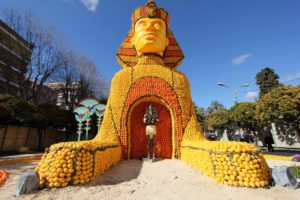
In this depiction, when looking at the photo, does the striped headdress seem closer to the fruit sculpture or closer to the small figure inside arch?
the fruit sculpture

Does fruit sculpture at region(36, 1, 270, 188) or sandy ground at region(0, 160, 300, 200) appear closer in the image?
sandy ground at region(0, 160, 300, 200)

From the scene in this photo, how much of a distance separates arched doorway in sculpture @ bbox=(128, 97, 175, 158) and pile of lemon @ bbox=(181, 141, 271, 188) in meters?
2.69

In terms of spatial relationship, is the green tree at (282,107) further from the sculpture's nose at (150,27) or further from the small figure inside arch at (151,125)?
the small figure inside arch at (151,125)

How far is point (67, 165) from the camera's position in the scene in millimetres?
3623

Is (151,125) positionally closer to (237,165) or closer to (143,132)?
(143,132)

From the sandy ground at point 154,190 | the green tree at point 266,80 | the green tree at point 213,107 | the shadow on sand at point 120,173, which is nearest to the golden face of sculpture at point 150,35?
the shadow on sand at point 120,173

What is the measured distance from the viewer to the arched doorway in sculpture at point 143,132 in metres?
6.74

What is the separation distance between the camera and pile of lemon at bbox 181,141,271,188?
3552 millimetres

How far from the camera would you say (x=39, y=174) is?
3604 millimetres

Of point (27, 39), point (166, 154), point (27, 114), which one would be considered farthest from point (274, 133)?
point (27, 39)

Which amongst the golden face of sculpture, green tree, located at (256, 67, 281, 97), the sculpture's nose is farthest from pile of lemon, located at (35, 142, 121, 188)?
green tree, located at (256, 67, 281, 97)

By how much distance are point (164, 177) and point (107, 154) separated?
68.7 inches

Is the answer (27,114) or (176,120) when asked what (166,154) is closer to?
(176,120)

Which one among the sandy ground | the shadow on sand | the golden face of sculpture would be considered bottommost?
the sandy ground
